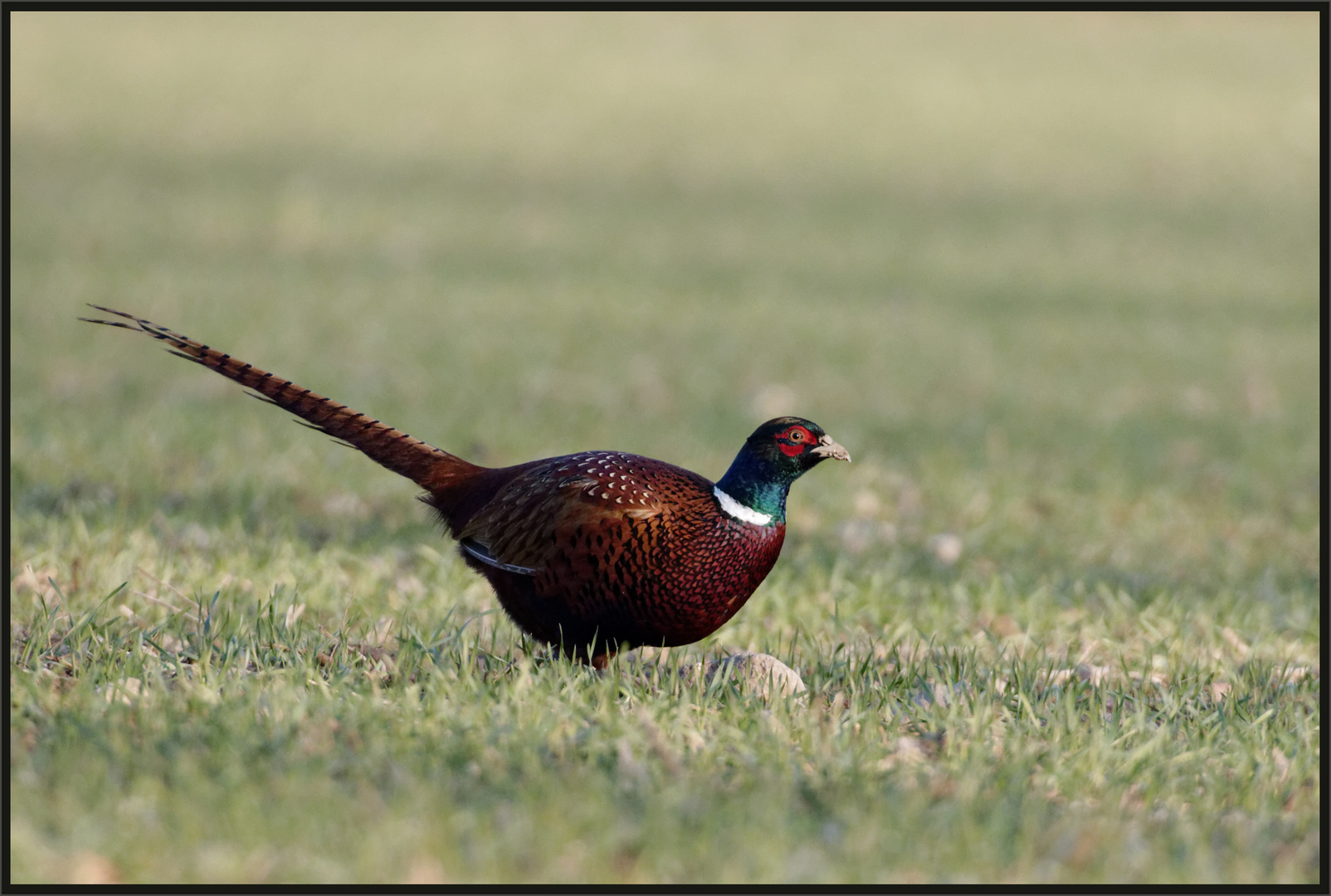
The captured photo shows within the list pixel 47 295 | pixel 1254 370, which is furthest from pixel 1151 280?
pixel 47 295

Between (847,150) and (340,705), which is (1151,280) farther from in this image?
(340,705)

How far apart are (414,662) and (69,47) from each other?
2464cm

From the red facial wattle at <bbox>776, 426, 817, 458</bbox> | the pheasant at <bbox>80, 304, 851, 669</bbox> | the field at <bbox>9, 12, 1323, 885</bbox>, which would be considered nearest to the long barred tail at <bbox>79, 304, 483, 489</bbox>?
the pheasant at <bbox>80, 304, 851, 669</bbox>

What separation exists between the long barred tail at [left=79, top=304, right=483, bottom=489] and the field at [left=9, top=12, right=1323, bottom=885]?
0.53 metres

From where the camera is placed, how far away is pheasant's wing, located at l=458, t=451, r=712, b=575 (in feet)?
14.8

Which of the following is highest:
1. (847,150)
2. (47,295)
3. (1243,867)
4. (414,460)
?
(847,150)

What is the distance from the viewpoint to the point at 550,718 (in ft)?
13.1

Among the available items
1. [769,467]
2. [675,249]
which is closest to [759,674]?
[769,467]

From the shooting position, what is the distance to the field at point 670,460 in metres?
3.50

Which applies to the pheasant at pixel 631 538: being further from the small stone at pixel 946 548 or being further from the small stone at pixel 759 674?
the small stone at pixel 946 548

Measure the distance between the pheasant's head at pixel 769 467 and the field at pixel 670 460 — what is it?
53 cm

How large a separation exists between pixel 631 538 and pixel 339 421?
1.14m

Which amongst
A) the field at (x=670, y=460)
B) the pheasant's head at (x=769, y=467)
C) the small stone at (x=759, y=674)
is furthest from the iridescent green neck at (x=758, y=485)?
the field at (x=670, y=460)

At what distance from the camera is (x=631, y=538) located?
14.7 feet
